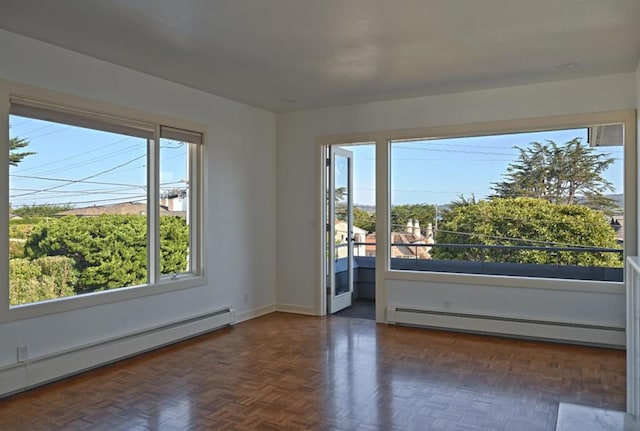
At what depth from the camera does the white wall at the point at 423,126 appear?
454 cm

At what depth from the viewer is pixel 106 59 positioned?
3971 mm

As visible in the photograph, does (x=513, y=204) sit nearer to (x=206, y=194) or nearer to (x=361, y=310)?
(x=361, y=310)

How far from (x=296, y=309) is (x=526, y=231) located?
9.58ft

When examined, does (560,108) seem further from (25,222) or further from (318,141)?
(25,222)

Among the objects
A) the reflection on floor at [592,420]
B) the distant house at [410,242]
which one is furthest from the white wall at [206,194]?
the reflection on floor at [592,420]

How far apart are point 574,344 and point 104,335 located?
172 inches

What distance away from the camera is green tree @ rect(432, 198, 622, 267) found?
15.5ft

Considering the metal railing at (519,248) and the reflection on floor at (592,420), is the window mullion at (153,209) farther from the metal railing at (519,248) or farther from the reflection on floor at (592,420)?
the reflection on floor at (592,420)

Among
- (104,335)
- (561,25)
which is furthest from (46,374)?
(561,25)

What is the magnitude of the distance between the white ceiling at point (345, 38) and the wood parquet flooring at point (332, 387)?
2568mm

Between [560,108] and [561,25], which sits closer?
[561,25]

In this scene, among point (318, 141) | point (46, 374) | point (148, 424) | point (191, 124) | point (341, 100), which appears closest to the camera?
point (148, 424)

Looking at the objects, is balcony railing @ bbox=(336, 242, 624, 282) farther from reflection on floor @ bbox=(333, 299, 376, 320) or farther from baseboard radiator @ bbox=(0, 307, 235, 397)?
baseboard radiator @ bbox=(0, 307, 235, 397)

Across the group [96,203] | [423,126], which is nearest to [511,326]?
[423,126]
